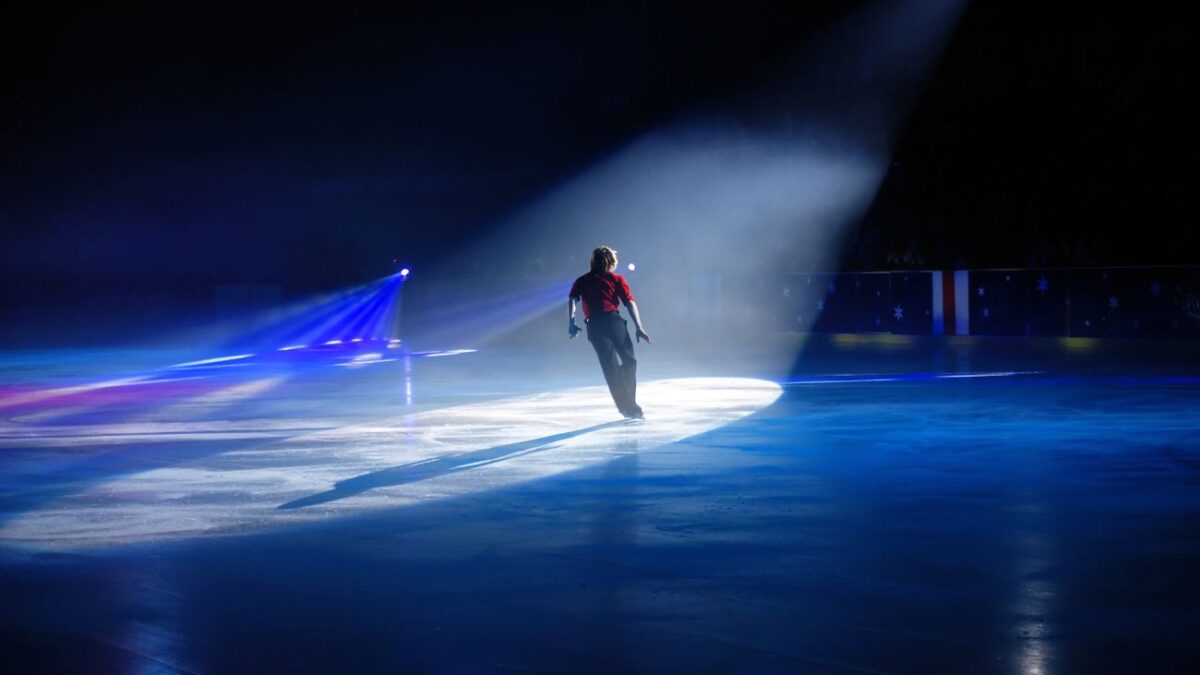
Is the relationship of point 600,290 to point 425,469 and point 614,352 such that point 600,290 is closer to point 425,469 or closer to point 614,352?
point 614,352

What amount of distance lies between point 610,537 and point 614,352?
6.92m

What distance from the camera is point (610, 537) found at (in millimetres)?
7414

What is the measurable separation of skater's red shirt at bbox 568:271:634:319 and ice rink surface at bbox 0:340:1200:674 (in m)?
1.20

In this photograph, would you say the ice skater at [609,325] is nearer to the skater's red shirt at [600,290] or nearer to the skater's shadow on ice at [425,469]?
the skater's red shirt at [600,290]

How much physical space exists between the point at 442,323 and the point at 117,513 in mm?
33627

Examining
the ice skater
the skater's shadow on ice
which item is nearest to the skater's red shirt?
the ice skater

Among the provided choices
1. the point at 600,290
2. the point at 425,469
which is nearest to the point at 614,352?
the point at 600,290

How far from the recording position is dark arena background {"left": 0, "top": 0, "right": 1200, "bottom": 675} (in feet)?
18.9

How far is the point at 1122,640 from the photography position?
5062 millimetres

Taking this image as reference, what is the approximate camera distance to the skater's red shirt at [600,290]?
14148mm

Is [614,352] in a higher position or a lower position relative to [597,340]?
lower

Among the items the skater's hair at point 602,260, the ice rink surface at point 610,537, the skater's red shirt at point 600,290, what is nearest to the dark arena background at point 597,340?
the ice rink surface at point 610,537

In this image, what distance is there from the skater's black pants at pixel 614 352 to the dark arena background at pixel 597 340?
252mm

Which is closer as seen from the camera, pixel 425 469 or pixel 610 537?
pixel 610 537
